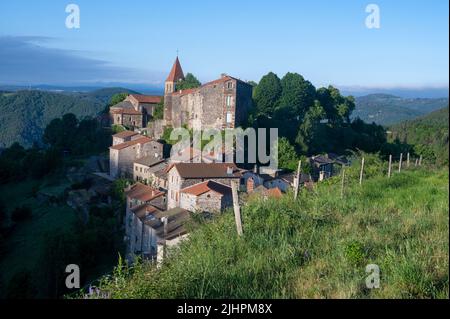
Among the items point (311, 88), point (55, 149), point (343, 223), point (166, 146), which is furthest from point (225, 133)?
point (343, 223)

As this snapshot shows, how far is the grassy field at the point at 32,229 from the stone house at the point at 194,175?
7.84 metres

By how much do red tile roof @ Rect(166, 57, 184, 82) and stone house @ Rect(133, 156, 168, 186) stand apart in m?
12.1

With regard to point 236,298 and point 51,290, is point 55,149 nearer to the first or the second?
point 51,290

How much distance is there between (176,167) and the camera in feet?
106

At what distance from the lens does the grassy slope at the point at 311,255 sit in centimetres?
552

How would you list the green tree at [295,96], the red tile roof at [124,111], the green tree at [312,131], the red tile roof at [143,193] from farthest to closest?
the red tile roof at [124,111] < the green tree at [295,96] < the green tree at [312,131] < the red tile roof at [143,193]

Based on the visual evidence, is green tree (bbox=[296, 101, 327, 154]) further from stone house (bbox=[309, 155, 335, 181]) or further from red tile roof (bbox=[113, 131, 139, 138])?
red tile roof (bbox=[113, 131, 139, 138])

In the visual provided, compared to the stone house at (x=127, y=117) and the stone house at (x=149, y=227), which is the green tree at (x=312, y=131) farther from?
the stone house at (x=127, y=117)

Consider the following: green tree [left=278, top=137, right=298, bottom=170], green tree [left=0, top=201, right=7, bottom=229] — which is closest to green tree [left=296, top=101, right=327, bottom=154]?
green tree [left=278, top=137, right=298, bottom=170]

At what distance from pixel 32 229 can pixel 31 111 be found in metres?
71.6
